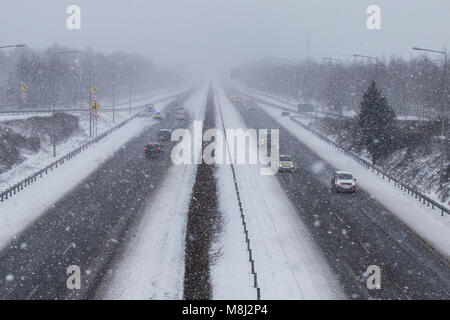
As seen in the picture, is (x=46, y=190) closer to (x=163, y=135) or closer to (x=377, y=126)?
(x=163, y=135)

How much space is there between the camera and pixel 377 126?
48062mm

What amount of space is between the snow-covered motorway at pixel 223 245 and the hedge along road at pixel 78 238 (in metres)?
0.06

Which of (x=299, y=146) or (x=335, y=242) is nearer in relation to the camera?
(x=335, y=242)

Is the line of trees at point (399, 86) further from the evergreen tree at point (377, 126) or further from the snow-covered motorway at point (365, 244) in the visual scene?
the snow-covered motorway at point (365, 244)

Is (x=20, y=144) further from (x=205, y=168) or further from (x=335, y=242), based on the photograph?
(x=335, y=242)

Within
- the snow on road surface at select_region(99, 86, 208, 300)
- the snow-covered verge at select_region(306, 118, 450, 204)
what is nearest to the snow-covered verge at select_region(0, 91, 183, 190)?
the snow on road surface at select_region(99, 86, 208, 300)

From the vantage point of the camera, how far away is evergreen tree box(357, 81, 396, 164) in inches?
1871

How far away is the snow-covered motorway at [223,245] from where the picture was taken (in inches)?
786

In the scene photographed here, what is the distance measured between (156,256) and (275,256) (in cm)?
566

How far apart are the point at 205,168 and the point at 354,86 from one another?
69.6 m

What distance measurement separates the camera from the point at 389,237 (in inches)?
1040

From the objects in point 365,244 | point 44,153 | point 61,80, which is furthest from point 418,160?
point 61,80

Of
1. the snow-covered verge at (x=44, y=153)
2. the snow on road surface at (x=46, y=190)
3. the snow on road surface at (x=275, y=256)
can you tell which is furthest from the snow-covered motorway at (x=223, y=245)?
the snow-covered verge at (x=44, y=153)
